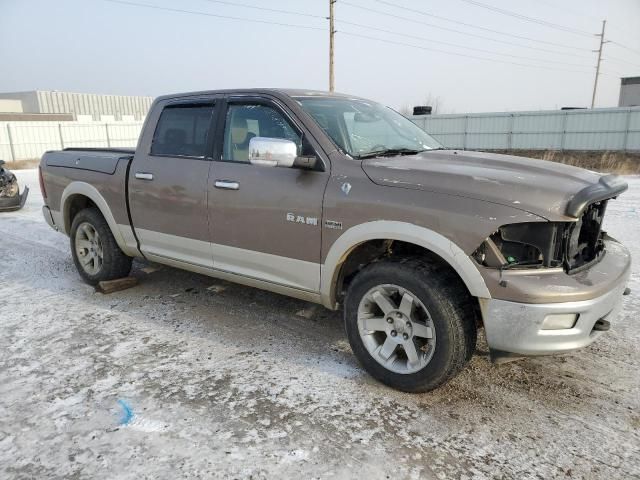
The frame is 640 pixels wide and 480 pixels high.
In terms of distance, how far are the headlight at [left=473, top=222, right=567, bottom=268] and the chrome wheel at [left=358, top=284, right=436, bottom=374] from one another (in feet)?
1.67

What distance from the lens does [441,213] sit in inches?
109

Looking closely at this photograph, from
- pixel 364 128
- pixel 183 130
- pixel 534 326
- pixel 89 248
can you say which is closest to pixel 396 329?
pixel 534 326

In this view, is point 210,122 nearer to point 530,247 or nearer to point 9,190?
point 530,247

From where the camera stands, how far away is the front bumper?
2.55 meters

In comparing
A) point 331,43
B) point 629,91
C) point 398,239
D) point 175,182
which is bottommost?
point 398,239

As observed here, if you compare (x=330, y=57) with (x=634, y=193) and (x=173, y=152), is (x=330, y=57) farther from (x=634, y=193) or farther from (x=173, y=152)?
(x=173, y=152)

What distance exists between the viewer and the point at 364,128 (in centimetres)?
386

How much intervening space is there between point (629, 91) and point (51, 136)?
136ft

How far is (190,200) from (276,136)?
3.15 ft

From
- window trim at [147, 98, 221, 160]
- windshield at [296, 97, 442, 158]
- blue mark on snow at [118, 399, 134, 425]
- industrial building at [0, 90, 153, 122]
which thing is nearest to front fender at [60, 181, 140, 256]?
window trim at [147, 98, 221, 160]

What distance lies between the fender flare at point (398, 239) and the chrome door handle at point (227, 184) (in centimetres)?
98

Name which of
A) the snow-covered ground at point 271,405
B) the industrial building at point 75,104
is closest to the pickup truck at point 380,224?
the snow-covered ground at point 271,405

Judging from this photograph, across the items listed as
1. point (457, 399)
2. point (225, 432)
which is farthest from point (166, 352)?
point (457, 399)

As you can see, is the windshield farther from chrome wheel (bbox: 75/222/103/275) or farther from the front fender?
chrome wheel (bbox: 75/222/103/275)
